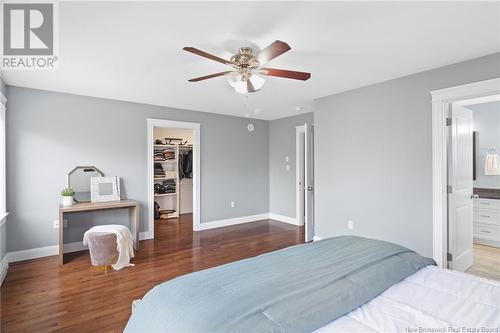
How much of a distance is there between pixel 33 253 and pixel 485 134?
7.40 m

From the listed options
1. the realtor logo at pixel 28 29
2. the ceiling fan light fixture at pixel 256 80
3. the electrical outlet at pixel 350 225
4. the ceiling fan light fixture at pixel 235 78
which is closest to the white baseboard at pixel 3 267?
the realtor logo at pixel 28 29

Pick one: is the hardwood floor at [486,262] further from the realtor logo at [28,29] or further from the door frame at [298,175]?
the realtor logo at [28,29]

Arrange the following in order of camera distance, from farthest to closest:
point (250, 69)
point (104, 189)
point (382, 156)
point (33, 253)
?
1. point (104, 189)
2. point (33, 253)
3. point (382, 156)
4. point (250, 69)

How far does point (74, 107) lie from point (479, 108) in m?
6.72

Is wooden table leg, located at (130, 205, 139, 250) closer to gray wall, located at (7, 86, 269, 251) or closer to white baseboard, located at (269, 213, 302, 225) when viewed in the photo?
gray wall, located at (7, 86, 269, 251)

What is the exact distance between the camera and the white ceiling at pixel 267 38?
1847 millimetres

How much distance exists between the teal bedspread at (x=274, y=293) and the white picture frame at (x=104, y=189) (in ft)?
10.5

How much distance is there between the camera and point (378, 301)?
1.42 m

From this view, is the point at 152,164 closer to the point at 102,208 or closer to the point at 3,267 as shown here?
the point at 102,208

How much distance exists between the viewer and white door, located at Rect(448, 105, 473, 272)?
301 centimetres

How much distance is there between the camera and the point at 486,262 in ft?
11.5

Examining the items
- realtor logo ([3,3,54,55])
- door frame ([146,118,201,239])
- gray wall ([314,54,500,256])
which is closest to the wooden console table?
door frame ([146,118,201,239])

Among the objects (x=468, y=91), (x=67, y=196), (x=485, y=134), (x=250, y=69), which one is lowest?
(x=67, y=196)

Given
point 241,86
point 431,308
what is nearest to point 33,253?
point 241,86
